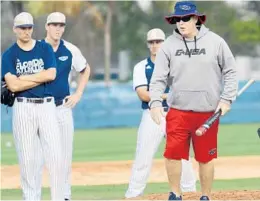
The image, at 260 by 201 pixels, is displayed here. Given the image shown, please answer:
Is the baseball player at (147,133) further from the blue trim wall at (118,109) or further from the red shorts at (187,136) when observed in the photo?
the blue trim wall at (118,109)

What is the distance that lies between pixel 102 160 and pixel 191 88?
10402 millimetres

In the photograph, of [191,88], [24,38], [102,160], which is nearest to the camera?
[191,88]

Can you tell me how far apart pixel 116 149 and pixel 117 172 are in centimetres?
569

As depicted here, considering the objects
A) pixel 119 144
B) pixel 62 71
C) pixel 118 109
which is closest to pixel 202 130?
pixel 62 71

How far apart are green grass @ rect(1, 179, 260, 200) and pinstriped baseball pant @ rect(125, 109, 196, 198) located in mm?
651

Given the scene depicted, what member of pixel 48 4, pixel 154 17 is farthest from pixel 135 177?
pixel 154 17

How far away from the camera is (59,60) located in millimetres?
10320

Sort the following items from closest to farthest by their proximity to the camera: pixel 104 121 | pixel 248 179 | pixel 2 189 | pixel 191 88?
pixel 191 88 < pixel 2 189 < pixel 248 179 < pixel 104 121

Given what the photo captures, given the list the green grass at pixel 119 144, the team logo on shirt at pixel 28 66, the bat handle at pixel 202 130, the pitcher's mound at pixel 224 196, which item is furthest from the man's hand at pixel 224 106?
the green grass at pixel 119 144

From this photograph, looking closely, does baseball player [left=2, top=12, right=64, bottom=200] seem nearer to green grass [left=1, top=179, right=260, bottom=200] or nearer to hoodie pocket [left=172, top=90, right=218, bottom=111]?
hoodie pocket [left=172, top=90, right=218, bottom=111]

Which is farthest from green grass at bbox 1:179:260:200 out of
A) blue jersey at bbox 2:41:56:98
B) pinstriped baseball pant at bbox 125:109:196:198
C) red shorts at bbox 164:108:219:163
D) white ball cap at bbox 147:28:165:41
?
red shorts at bbox 164:108:219:163

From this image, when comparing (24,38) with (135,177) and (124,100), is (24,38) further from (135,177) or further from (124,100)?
(124,100)

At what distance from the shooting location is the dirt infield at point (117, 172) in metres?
14.6

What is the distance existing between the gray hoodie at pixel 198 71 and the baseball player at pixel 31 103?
4.37 feet
